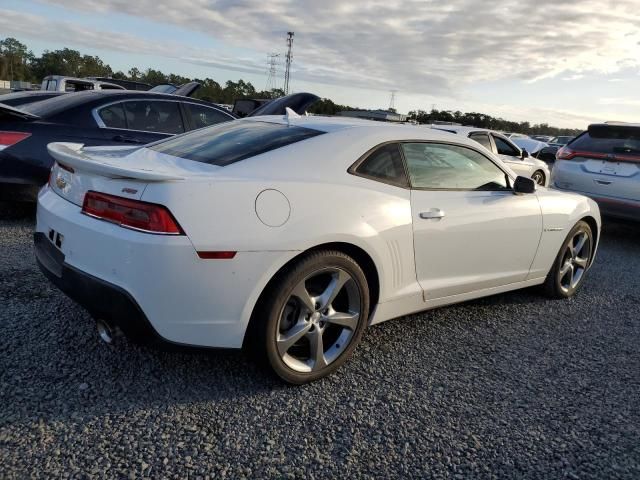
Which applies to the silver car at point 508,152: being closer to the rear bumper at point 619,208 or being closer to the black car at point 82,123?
the rear bumper at point 619,208

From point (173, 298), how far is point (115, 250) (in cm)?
33

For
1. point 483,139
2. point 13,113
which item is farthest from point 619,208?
point 13,113

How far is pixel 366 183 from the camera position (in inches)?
122

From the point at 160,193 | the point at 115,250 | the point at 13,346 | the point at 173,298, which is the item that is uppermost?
the point at 160,193

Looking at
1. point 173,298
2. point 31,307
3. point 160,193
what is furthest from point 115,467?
point 31,307

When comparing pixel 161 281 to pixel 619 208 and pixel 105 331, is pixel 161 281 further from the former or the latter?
pixel 619 208

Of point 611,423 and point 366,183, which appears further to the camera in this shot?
point 366,183

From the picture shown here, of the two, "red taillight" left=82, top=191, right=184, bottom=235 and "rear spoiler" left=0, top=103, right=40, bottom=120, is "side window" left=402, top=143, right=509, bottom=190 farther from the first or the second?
"rear spoiler" left=0, top=103, right=40, bottom=120

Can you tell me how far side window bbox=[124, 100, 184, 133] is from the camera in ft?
19.9

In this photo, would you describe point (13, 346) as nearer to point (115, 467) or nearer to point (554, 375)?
point (115, 467)

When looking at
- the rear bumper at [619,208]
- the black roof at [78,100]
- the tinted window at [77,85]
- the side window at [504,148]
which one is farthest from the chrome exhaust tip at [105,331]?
the tinted window at [77,85]

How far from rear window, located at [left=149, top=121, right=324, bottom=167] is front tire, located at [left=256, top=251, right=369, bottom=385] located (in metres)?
0.71

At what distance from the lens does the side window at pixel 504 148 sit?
10.6m

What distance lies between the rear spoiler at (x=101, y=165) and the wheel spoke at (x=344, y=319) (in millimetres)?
1092
